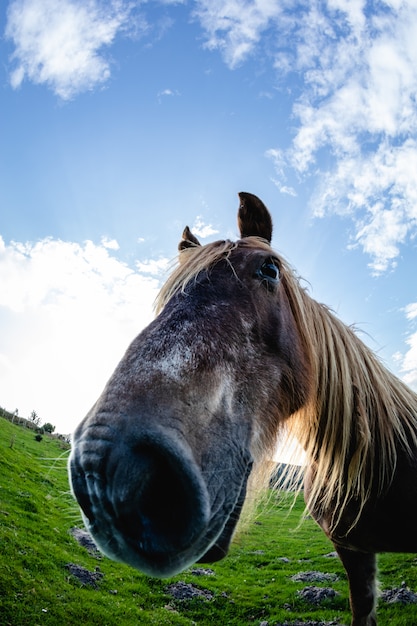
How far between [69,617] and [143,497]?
10.0 metres

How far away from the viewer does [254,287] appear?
257 cm

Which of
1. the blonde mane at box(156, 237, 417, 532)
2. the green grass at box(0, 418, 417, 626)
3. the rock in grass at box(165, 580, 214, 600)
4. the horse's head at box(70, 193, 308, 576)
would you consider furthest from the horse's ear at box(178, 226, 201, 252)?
the rock in grass at box(165, 580, 214, 600)

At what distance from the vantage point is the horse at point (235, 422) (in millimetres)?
1533

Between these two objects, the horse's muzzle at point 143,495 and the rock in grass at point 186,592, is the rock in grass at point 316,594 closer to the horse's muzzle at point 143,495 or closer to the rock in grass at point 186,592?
the rock in grass at point 186,592

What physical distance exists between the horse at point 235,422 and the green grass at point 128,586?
12.2 ft

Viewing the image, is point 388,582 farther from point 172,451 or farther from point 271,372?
point 172,451

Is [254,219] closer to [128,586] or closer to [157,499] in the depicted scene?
[157,499]

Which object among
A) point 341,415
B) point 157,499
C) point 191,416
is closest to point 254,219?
point 341,415

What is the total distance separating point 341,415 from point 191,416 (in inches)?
77.7

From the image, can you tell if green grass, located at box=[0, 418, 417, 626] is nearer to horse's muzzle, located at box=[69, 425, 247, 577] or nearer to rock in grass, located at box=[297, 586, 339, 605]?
rock in grass, located at box=[297, 586, 339, 605]

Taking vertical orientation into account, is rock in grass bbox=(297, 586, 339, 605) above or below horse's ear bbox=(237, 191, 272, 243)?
below

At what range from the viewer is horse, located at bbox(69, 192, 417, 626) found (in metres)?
1.53

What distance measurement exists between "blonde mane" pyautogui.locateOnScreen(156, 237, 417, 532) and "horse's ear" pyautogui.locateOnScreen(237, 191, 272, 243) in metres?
0.19

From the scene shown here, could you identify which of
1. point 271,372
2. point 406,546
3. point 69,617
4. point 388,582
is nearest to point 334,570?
point 388,582
